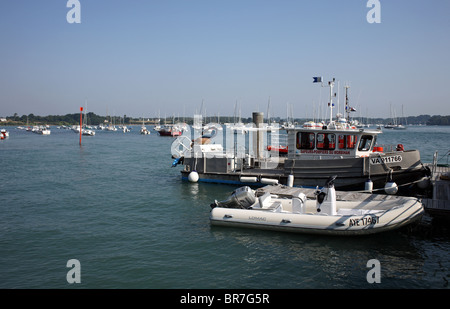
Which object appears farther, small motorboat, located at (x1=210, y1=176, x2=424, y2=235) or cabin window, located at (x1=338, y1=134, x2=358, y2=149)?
cabin window, located at (x1=338, y1=134, x2=358, y2=149)

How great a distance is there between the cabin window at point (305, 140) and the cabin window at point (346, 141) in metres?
1.34

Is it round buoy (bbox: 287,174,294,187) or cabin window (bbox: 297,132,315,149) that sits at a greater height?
cabin window (bbox: 297,132,315,149)

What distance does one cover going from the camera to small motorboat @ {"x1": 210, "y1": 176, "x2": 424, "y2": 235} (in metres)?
12.0

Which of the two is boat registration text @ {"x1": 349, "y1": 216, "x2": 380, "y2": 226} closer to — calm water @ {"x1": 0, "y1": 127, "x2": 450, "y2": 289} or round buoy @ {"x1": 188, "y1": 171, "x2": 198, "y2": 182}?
calm water @ {"x1": 0, "y1": 127, "x2": 450, "y2": 289}

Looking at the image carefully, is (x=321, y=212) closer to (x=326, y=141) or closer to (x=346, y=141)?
(x=346, y=141)

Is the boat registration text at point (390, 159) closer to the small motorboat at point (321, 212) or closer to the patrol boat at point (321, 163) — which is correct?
the patrol boat at point (321, 163)

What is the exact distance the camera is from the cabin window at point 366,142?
1845cm

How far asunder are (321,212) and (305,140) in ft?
22.8

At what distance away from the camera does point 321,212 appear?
12883 mm

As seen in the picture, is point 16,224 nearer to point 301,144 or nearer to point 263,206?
point 263,206

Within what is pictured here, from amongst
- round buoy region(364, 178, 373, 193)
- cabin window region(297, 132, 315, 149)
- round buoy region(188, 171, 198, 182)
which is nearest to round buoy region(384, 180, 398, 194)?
round buoy region(364, 178, 373, 193)

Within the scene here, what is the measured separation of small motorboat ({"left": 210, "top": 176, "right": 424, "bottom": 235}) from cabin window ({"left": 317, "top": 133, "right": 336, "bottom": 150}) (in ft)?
14.9

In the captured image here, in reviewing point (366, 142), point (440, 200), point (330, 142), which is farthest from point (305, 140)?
point (440, 200)
